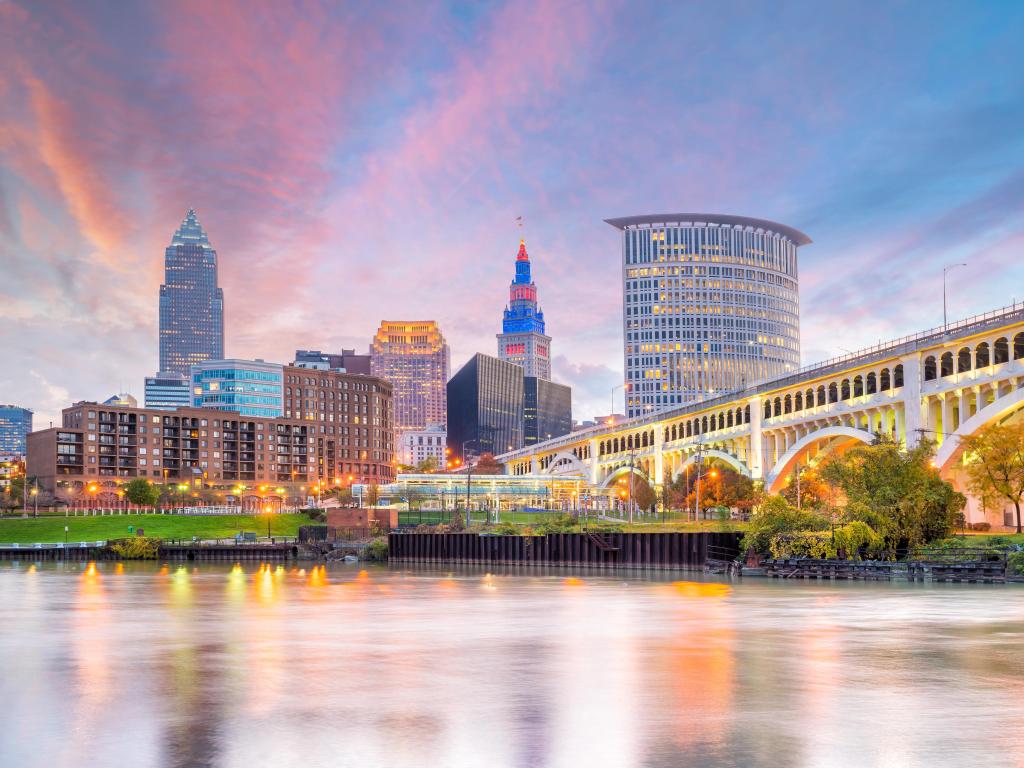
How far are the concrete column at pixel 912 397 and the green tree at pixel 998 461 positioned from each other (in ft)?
27.1

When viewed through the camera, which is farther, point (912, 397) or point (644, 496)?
point (644, 496)

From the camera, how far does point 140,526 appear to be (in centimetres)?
16325

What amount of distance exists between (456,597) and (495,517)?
10238 cm

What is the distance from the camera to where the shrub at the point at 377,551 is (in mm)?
121500

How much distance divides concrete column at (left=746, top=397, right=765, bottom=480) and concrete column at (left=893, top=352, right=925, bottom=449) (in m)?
35.6

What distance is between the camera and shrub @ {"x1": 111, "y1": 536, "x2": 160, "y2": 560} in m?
132

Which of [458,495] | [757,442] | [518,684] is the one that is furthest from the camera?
[458,495]

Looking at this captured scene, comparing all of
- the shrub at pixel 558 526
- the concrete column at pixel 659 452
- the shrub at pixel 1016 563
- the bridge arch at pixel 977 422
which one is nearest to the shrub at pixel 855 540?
the shrub at pixel 1016 563

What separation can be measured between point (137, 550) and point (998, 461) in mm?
95420

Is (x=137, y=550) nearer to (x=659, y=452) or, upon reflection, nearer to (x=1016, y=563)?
(x=659, y=452)

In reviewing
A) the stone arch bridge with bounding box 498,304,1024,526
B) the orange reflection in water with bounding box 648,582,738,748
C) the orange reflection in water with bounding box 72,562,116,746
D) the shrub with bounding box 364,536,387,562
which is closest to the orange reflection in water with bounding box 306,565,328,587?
the shrub with bounding box 364,536,387,562

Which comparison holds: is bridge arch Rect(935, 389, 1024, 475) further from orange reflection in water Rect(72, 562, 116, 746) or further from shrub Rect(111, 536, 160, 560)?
shrub Rect(111, 536, 160, 560)

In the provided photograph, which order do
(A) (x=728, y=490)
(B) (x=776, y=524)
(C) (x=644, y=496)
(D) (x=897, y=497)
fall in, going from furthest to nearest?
(C) (x=644, y=496), (A) (x=728, y=490), (D) (x=897, y=497), (B) (x=776, y=524)

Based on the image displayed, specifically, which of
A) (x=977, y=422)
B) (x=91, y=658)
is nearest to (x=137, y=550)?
(x=977, y=422)
